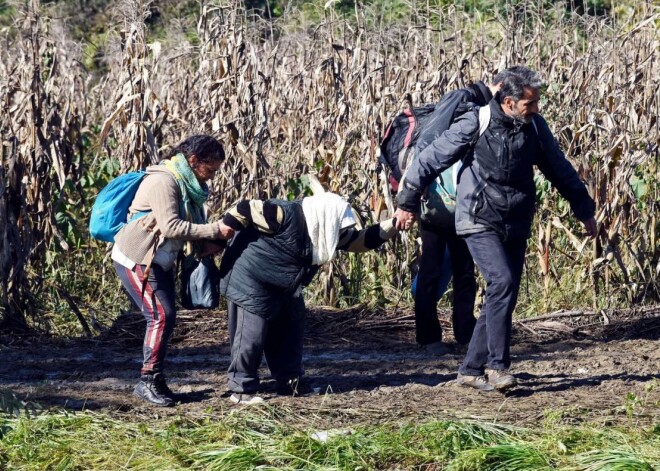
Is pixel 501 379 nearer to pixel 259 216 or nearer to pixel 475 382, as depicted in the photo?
pixel 475 382

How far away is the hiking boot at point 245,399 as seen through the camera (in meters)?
6.27

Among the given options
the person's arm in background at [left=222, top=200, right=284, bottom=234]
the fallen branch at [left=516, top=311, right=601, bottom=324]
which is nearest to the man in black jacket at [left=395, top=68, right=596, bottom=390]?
the person's arm in background at [left=222, top=200, right=284, bottom=234]

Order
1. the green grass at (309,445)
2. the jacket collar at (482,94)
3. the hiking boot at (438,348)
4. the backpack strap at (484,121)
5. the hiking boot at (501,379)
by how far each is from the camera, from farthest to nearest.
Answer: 1. the hiking boot at (438,348)
2. the jacket collar at (482,94)
3. the hiking boot at (501,379)
4. the backpack strap at (484,121)
5. the green grass at (309,445)

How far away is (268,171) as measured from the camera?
8.97m

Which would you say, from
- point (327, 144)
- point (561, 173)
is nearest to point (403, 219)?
point (561, 173)

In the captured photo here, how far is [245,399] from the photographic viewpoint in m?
6.37

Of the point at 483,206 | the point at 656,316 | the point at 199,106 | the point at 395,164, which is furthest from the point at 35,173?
the point at 656,316

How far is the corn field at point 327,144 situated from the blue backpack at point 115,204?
2368 millimetres

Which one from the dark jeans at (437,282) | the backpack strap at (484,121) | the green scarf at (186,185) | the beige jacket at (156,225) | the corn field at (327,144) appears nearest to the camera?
the beige jacket at (156,225)

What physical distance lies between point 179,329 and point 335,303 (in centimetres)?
136

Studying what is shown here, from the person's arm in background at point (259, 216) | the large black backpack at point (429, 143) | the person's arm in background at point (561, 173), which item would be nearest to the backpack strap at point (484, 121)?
the person's arm in background at point (561, 173)

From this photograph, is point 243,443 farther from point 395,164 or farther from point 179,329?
point 179,329

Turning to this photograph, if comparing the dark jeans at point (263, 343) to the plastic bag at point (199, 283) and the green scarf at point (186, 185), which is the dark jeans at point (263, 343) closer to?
the plastic bag at point (199, 283)

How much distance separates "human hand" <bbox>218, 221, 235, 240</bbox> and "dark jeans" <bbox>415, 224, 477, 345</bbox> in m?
1.77
